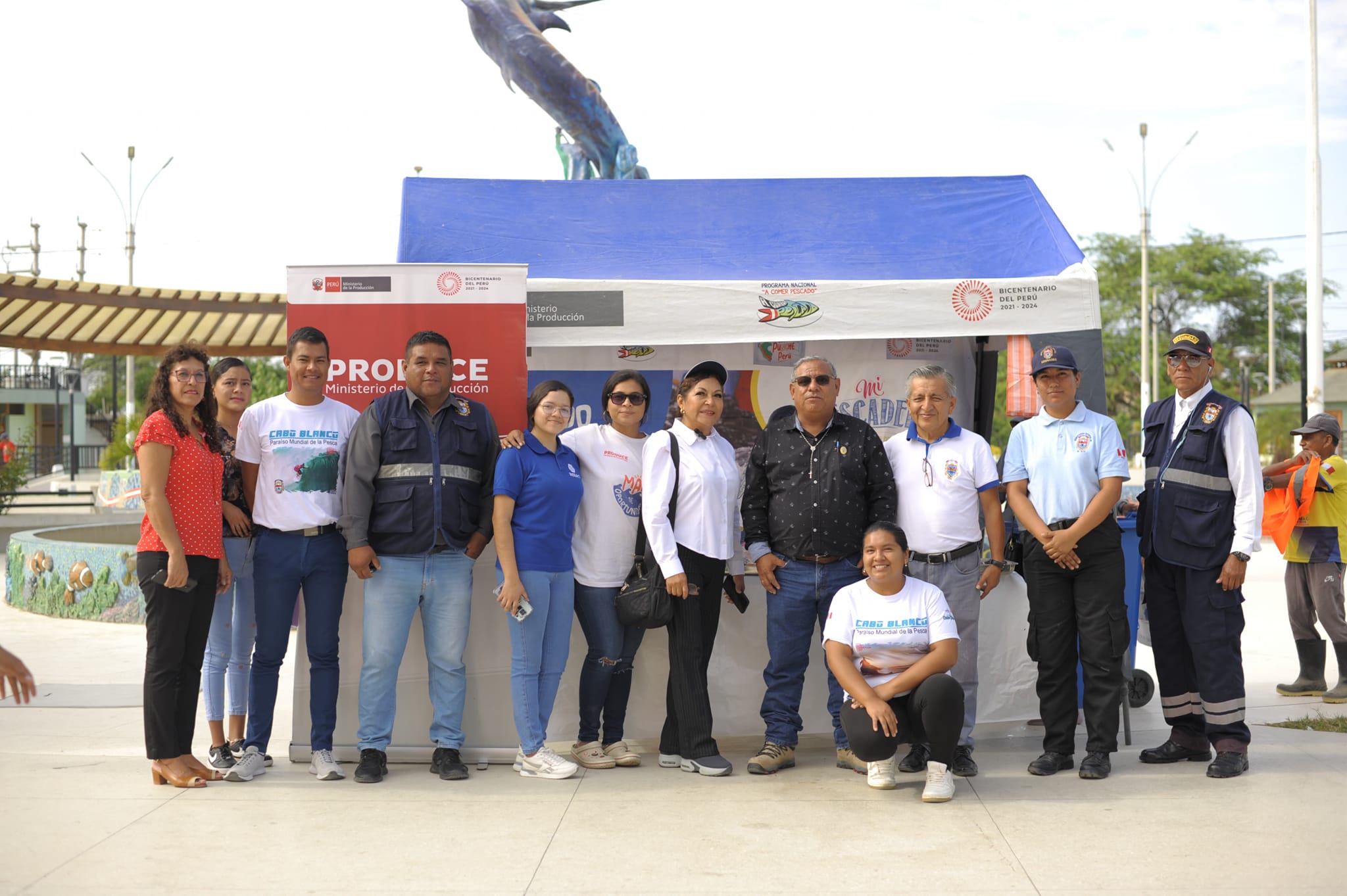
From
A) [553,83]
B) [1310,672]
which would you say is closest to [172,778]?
[1310,672]

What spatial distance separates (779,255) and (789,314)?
2.83 ft

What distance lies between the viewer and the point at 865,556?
468 cm

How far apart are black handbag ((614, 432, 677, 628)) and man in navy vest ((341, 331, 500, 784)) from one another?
2.19 feet

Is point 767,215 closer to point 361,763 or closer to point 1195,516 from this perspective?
point 1195,516

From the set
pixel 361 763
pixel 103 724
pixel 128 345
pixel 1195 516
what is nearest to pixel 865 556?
pixel 1195 516

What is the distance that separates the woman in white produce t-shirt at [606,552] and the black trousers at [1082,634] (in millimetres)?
1768

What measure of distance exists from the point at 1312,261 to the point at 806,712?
14.7 m

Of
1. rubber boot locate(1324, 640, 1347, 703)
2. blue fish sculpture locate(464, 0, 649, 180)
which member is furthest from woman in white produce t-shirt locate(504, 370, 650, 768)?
blue fish sculpture locate(464, 0, 649, 180)

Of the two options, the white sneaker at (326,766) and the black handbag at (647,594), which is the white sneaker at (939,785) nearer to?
the black handbag at (647,594)

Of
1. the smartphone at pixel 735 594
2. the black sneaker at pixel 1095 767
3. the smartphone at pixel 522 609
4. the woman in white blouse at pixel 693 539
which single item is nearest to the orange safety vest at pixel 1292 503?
the black sneaker at pixel 1095 767

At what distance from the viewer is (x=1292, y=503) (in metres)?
6.87

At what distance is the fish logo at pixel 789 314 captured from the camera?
5699 mm

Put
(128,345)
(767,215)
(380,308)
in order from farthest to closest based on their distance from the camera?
(128,345) → (767,215) → (380,308)

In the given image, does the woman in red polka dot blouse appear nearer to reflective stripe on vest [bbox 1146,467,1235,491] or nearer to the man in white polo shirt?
the man in white polo shirt
